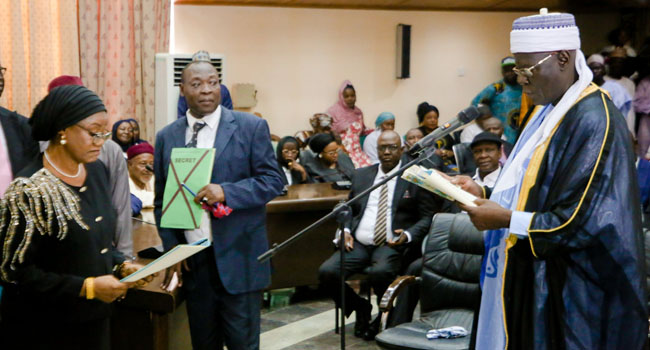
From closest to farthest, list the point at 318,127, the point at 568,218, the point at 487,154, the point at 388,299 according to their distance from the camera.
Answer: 1. the point at 568,218
2. the point at 388,299
3. the point at 487,154
4. the point at 318,127

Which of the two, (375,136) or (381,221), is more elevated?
(375,136)

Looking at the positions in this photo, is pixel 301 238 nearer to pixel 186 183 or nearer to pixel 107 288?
pixel 186 183

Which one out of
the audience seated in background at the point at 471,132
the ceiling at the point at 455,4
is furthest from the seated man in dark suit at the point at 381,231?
the ceiling at the point at 455,4

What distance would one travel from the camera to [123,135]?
692cm

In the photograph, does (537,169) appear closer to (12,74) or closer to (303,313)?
(303,313)

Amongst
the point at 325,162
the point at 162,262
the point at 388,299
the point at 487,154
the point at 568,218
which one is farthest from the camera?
the point at 325,162

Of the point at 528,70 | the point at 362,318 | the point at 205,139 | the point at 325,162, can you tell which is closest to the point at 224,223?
the point at 205,139

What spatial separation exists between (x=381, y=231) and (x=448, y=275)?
3.78ft

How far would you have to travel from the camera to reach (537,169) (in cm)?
241

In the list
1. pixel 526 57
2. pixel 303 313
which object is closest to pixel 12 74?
pixel 303 313

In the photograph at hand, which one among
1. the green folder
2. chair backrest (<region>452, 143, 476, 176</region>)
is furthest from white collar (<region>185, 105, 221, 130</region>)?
chair backrest (<region>452, 143, 476, 176</region>)

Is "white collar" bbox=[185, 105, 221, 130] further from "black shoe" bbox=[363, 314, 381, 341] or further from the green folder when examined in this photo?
"black shoe" bbox=[363, 314, 381, 341]

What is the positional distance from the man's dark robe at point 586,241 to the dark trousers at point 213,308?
1.32m

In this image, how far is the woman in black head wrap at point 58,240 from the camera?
2223 mm
